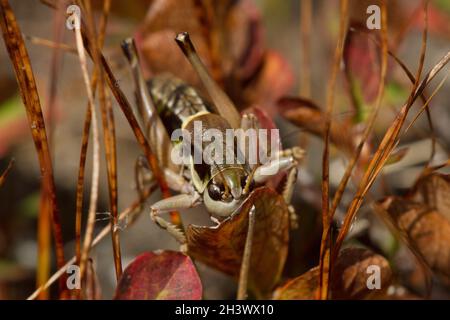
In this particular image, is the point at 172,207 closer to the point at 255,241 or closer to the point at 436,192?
the point at 255,241

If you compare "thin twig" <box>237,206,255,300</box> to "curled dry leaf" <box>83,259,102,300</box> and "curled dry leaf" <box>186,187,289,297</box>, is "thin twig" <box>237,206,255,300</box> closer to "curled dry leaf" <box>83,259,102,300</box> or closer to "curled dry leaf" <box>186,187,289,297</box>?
"curled dry leaf" <box>186,187,289,297</box>

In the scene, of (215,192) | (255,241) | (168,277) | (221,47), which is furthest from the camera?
(221,47)

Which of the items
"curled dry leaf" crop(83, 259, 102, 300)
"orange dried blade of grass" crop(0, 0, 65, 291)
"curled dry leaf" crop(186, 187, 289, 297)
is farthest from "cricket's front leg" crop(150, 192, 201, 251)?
"orange dried blade of grass" crop(0, 0, 65, 291)

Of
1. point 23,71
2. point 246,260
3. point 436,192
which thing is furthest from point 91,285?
point 436,192
